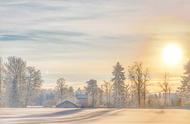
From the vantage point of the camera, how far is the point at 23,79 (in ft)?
131

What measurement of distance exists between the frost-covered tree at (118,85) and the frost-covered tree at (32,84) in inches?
269

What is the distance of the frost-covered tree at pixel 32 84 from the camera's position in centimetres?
3954

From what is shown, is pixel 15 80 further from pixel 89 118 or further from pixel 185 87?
pixel 89 118

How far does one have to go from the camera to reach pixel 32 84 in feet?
139

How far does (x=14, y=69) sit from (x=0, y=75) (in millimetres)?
3331

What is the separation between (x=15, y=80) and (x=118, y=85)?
11470 millimetres

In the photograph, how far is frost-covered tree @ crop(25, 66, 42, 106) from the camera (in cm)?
3954

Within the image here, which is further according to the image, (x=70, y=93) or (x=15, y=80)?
(x=70, y=93)

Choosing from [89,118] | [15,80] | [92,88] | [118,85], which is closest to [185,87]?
[118,85]

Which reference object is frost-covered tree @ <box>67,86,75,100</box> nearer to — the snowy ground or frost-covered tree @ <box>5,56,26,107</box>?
frost-covered tree @ <box>5,56,26,107</box>

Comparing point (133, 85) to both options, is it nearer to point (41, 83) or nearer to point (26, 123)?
point (41, 83)

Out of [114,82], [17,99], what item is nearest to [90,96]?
[114,82]

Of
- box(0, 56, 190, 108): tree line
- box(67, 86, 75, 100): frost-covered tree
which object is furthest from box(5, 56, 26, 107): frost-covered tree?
box(67, 86, 75, 100): frost-covered tree

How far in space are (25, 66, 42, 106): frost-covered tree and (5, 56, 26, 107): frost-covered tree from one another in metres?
0.51
